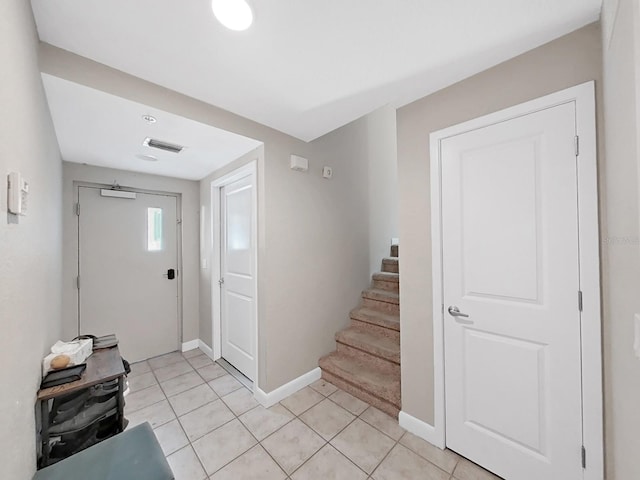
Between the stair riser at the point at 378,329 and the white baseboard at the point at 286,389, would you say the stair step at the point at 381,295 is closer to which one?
the stair riser at the point at 378,329

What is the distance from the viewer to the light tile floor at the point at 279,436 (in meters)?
1.55

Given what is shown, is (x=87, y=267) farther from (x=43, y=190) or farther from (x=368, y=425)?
(x=368, y=425)

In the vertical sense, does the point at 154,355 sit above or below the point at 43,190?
below

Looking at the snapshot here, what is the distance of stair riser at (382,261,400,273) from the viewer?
330 cm

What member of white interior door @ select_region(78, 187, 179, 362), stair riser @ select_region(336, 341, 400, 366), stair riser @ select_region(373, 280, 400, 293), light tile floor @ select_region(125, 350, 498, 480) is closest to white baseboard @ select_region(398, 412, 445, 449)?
light tile floor @ select_region(125, 350, 498, 480)

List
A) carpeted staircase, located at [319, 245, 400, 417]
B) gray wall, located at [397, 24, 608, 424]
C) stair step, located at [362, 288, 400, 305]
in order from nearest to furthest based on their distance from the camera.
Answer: gray wall, located at [397, 24, 608, 424] → carpeted staircase, located at [319, 245, 400, 417] → stair step, located at [362, 288, 400, 305]

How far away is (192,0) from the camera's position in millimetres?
1050

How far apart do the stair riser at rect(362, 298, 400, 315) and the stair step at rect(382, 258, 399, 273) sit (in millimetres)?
598

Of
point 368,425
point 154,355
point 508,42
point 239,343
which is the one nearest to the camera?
point 508,42

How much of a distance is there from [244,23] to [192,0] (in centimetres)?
22

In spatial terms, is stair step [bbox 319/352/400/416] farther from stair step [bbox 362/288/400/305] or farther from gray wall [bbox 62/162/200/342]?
gray wall [bbox 62/162/200/342]

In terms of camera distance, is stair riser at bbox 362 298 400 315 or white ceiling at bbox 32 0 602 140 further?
stair riser at bbox 362 298 400 315

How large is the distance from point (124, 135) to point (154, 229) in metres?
1.42

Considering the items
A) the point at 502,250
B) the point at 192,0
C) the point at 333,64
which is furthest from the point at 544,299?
the point at 192,0
